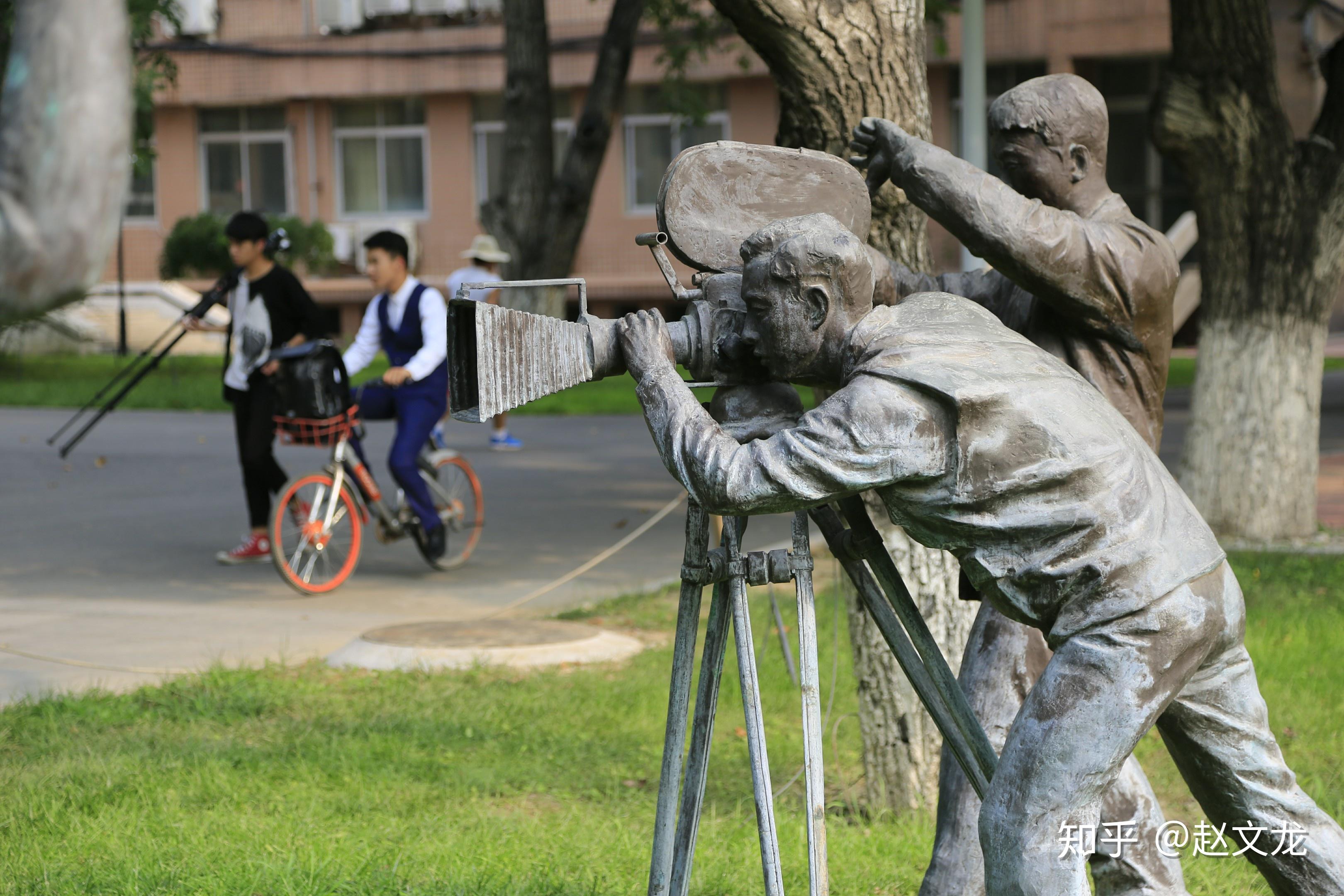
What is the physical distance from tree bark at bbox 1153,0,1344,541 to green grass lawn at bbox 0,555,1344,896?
197 centimetres

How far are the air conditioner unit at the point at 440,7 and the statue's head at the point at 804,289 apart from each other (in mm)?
27205

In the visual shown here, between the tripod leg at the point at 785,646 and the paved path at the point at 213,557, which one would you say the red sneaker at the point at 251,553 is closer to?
the paved path at the point at 213,557

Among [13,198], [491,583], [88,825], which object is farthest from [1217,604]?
[491,583]

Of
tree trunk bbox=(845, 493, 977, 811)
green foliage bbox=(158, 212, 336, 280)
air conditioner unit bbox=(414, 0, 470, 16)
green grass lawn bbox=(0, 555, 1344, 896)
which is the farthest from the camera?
air conditioner unit bbox=(414, 0, 470, 16)

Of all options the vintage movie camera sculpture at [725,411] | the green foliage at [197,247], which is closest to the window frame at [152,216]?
the green foliage at [197,247]

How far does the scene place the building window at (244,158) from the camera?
30.2m

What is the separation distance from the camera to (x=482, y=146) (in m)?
29.1

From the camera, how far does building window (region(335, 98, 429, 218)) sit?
97.2 ft

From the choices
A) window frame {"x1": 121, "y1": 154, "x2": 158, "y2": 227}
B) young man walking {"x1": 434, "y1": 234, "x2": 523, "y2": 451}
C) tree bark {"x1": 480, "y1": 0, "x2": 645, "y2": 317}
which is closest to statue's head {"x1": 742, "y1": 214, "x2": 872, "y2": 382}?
young man walking {"x1": 434, "y1": 234, "x2": 523, "y2": 451}

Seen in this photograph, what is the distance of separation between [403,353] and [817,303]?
18.5ft

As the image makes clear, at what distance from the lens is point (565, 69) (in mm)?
27797

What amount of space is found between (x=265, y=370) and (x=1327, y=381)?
53.3 ft

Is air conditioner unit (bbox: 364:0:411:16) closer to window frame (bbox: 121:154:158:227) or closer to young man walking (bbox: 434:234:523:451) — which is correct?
window frame (bbox: 121:154:158:227)

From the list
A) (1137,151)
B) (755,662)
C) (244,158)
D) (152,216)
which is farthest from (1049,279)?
(152,216)
